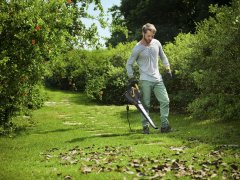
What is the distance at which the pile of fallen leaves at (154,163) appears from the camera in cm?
613

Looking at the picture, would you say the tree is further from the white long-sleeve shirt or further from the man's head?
the man's head

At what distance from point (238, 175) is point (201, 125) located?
5.47 metres

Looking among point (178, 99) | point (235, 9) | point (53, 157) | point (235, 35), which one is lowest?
point (53, 157)

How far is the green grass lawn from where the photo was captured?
6.34 m

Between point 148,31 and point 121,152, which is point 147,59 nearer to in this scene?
point 148,31

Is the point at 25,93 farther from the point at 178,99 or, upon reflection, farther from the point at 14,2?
the point at 178,99

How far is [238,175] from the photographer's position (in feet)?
19.2

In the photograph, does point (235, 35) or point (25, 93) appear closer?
point (235, 35)

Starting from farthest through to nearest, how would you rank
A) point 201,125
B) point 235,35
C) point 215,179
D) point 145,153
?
point 201,125 → point 235,35 → point 145,153 → point 215,179

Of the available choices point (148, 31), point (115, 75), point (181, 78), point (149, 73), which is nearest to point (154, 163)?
point (149, 73)

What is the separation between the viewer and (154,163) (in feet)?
22.4

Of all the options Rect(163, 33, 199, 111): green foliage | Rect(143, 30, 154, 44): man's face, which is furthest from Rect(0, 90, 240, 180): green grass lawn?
Rect(143, 30, 154, 44): man's face

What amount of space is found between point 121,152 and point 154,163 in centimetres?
126

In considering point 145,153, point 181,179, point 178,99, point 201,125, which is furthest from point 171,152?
point 178,99
